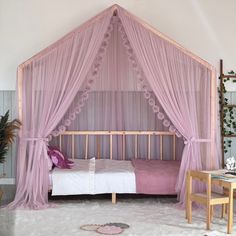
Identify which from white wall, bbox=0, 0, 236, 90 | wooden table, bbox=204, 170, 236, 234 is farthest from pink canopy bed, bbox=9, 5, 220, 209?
white wall, bbox=0, 0, 236, 90

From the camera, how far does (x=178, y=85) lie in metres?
4.98

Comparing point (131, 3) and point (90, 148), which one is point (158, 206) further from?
point (131, 3)

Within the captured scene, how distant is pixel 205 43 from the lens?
641cm

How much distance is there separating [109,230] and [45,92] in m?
1.92

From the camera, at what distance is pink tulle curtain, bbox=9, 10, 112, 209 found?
4.92 meters

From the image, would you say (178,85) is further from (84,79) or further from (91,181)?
(91,181)

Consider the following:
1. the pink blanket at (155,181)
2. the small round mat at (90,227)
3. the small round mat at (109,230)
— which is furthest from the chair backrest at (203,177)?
the small round mat at (90,227)

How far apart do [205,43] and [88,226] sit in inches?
146

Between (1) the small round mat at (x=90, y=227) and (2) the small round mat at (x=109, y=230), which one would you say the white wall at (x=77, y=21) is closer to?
(1) the small round mat at (x=90, y=227)

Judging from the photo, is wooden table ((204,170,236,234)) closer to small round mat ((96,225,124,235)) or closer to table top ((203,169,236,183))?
table top ((203,169,236,183))

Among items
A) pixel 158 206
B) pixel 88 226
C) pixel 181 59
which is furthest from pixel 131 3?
pixel 88 226

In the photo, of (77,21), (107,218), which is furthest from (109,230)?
(77,21)

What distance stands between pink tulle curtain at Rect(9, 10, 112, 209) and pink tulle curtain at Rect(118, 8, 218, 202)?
59 centimetres

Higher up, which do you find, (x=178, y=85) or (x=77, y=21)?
(x=77, y=21)
